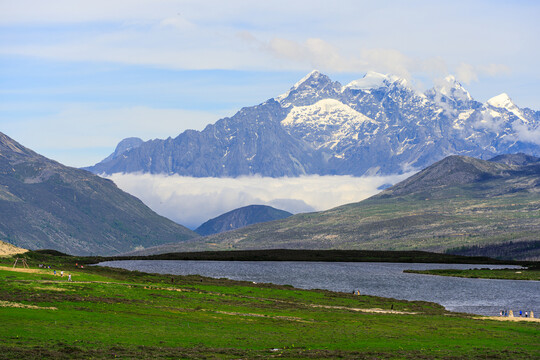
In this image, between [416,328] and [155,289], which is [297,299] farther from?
[416,328]

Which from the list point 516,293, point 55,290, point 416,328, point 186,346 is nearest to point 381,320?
point 416,328

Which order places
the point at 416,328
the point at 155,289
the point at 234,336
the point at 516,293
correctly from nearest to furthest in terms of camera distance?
the point at 234,336 → the point at 416,328 → the point at 155,289 → the point at 516,293

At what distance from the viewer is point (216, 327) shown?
278ft

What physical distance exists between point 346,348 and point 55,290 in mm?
51204

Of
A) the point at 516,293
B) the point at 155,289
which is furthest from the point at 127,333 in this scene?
the point at 516,293

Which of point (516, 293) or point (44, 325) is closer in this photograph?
point (44, 325)

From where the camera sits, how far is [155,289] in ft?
419

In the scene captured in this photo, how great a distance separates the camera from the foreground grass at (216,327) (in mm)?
67438

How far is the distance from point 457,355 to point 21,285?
220 feet

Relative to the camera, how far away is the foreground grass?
67438mm

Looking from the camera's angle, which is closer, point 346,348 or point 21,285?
point 346,348

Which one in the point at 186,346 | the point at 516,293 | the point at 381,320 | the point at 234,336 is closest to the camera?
the point at 186,346

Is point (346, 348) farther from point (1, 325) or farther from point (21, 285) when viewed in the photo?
point (21, 285)

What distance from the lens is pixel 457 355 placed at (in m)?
71.5
